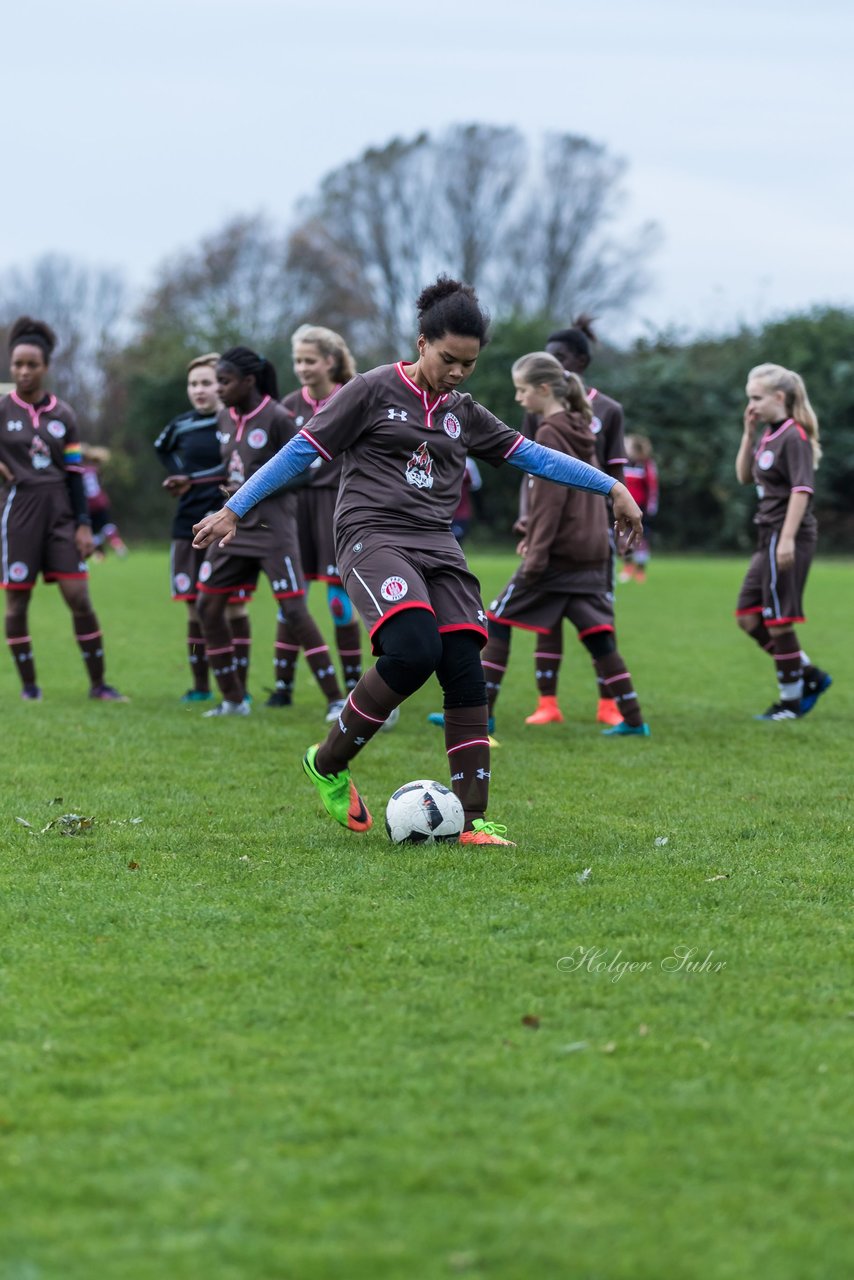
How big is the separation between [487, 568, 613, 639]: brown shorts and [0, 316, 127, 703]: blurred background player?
2.93 meters

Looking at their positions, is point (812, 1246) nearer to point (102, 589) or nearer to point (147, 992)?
point (147, 992)

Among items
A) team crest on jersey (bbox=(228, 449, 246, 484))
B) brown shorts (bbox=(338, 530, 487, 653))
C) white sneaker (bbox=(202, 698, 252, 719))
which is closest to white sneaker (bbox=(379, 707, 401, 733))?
white sneaker (bbox=(202, 698, 252, 719))

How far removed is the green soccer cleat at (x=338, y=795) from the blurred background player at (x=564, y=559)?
2994mm

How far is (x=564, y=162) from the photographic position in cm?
5544

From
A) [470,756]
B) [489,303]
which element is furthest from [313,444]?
[489,303]

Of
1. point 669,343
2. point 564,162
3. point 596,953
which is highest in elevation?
point 564,162

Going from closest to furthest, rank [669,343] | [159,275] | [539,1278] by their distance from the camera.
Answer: [539,1278]
[669,343]
[159,275]

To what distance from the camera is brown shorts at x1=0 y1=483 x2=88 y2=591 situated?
31.8 ft

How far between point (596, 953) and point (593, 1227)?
160 centimetres

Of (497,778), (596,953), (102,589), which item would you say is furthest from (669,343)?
(596,953)

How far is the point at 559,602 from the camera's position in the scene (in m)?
8.66

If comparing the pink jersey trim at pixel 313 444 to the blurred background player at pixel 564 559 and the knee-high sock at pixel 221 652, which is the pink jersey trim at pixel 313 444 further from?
the knee-high sock at pixel 221 652

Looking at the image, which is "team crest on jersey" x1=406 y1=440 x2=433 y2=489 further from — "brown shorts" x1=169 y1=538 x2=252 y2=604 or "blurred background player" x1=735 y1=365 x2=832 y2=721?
"brown shorts" x1=169 y1=538 x2=252 y2=604

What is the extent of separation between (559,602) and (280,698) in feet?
7.32
